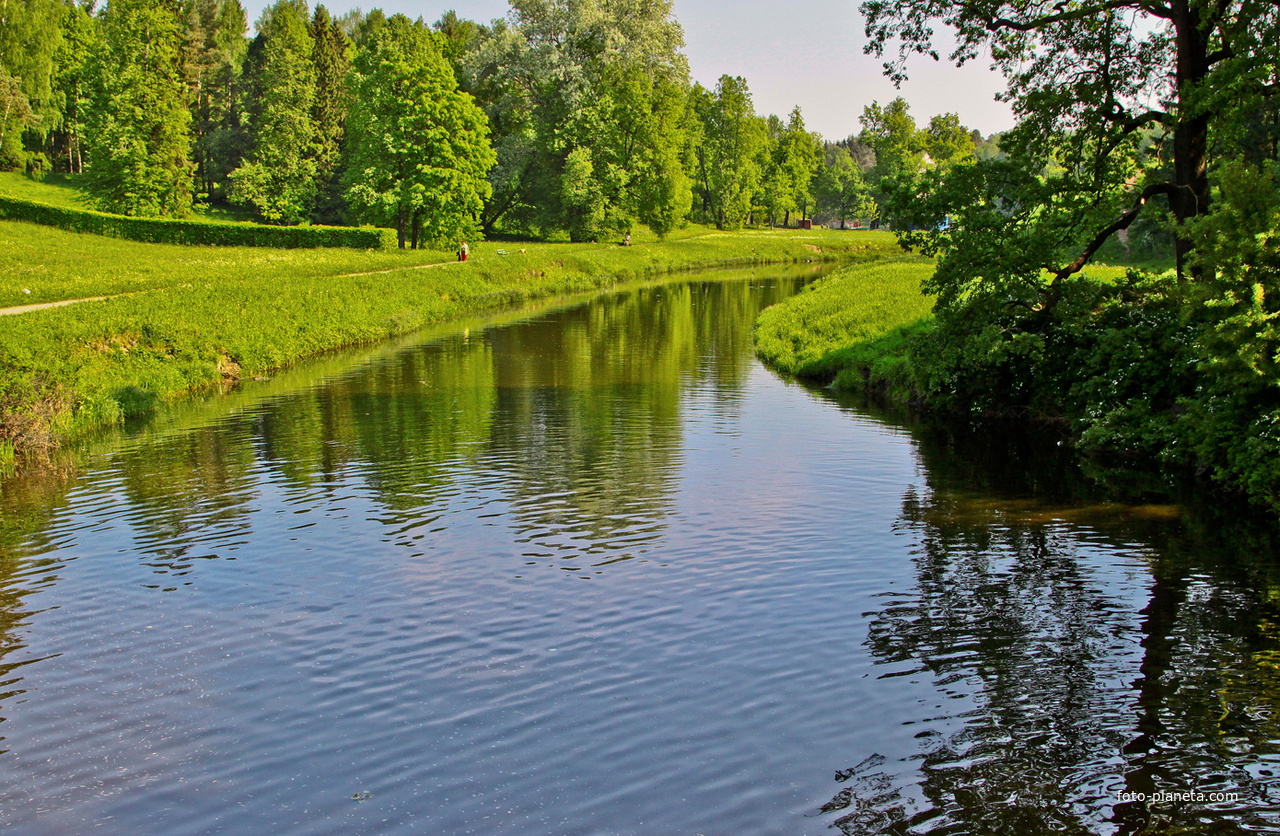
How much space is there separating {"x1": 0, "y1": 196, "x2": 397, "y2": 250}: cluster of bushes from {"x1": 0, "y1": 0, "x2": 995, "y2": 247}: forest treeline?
88.4 inches

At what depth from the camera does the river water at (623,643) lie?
26.3 feet

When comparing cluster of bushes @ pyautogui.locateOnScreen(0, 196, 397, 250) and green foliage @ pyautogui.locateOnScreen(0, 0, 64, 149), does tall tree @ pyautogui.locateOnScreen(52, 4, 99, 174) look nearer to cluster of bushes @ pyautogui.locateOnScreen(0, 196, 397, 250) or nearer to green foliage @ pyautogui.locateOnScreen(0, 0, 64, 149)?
green foliage @ pyautogui.locateOnScreen(0, 0, 64, 149)

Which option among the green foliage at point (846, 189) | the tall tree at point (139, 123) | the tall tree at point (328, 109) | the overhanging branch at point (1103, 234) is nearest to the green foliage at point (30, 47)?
the tall tree at point (139, 123)

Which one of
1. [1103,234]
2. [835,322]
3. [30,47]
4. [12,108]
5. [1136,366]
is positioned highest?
[30,47]

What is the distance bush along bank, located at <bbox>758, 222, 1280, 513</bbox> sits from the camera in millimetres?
15516

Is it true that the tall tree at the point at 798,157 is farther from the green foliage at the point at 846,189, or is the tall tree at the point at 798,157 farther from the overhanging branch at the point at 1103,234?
the overhanging branch at the point at 1103,234

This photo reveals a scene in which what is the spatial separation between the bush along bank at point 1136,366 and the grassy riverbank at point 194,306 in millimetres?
17693

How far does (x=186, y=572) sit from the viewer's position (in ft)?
42.9

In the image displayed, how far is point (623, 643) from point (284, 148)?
7820 cm

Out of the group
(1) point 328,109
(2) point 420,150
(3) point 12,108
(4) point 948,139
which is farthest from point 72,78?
(4) point 948,139

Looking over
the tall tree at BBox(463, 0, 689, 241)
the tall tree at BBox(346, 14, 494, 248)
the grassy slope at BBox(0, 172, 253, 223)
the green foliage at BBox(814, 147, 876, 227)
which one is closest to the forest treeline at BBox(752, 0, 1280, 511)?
the tall tree at BBox(346, 14, 494, 248)

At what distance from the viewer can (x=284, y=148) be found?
79.7m

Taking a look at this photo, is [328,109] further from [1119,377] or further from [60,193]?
[1119,377]

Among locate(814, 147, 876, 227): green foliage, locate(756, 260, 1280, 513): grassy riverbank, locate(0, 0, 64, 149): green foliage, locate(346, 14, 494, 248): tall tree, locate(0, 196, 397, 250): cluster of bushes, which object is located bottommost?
locate(756, 260, 1280, 513): grassy riverbank
